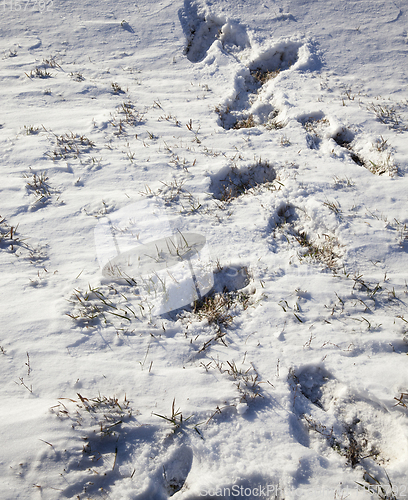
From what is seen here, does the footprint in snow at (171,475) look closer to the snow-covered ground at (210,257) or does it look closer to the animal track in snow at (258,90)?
the snow-covered ground at (210,257)

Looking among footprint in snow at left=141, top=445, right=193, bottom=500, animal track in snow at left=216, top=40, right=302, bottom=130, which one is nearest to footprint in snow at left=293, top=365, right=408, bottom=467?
footprint in snow at left=141, top=445, right=193, bottom=500

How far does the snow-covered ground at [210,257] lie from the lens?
6.51 feet

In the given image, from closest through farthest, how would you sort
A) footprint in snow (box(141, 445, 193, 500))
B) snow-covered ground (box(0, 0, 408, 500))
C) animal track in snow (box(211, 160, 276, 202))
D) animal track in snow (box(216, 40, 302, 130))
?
footprint in snow (box(141, 445, 193, 500)) < snow-covered ground (box(0, 0, 408, 500)) < animal track in snow (box(211, 160, 276, 202)) < animal track in snow (box(216, 40, 302, 130))

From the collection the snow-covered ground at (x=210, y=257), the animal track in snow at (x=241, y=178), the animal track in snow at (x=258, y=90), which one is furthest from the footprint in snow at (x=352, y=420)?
the animal track in snow at (x=258, y=90)

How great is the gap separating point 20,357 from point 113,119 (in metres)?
3.23

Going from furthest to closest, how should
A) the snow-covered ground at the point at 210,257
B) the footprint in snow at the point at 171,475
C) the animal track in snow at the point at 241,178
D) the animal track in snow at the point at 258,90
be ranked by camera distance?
the animal track in snow at the point at 258,90 → the animal track in snow at the point at 241,178 → the snow-covered ground at the point at 210,257 → the footprint in snow at the point at 171,475

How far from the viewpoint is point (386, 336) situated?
2.40 meters

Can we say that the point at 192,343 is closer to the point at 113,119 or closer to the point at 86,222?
the point at 86,222

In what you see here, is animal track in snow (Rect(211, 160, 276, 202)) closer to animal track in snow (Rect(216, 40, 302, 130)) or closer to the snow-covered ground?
the snow-covered ground

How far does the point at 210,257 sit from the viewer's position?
9.65 ft

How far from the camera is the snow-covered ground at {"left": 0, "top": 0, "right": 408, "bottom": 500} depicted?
199 cm

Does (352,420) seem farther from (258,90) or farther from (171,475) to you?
(258,90)

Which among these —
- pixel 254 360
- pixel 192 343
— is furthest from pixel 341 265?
pixel 192 343

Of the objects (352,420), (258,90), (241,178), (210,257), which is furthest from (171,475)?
(258,90)
